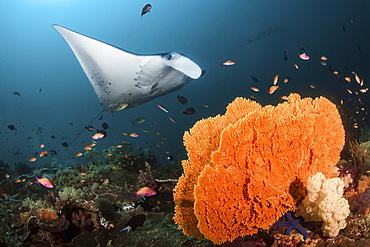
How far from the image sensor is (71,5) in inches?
1901

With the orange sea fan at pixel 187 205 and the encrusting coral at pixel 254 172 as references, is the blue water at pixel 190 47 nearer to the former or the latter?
the encrusting coral at pixel 254 172

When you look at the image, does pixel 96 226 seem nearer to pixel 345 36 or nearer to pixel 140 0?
pixel 345 36

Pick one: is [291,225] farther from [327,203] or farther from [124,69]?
[124,69]

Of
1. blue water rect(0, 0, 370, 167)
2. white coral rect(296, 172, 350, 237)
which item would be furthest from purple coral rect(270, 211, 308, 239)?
blue water rect(0, 0, 370, 167)

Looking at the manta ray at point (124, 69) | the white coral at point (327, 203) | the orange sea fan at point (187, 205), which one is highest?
the manta ray at point (124, 69)

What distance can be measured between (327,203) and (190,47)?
178 feet

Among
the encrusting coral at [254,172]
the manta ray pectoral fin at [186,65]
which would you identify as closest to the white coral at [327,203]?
the encrusting coral at [254,172]

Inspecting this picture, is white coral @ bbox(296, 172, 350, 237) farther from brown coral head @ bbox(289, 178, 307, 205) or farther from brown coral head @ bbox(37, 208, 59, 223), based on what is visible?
brown coral head @ bbox(37, 208, 59, 223)

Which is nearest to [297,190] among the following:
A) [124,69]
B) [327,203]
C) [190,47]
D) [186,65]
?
[327,203]

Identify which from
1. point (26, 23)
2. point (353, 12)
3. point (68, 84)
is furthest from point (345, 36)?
point (68, 84)

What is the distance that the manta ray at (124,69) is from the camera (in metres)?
5.54

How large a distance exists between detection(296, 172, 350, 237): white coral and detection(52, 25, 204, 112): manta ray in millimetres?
3736

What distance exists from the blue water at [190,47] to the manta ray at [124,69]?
17.7 metres

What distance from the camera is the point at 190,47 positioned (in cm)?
5147
